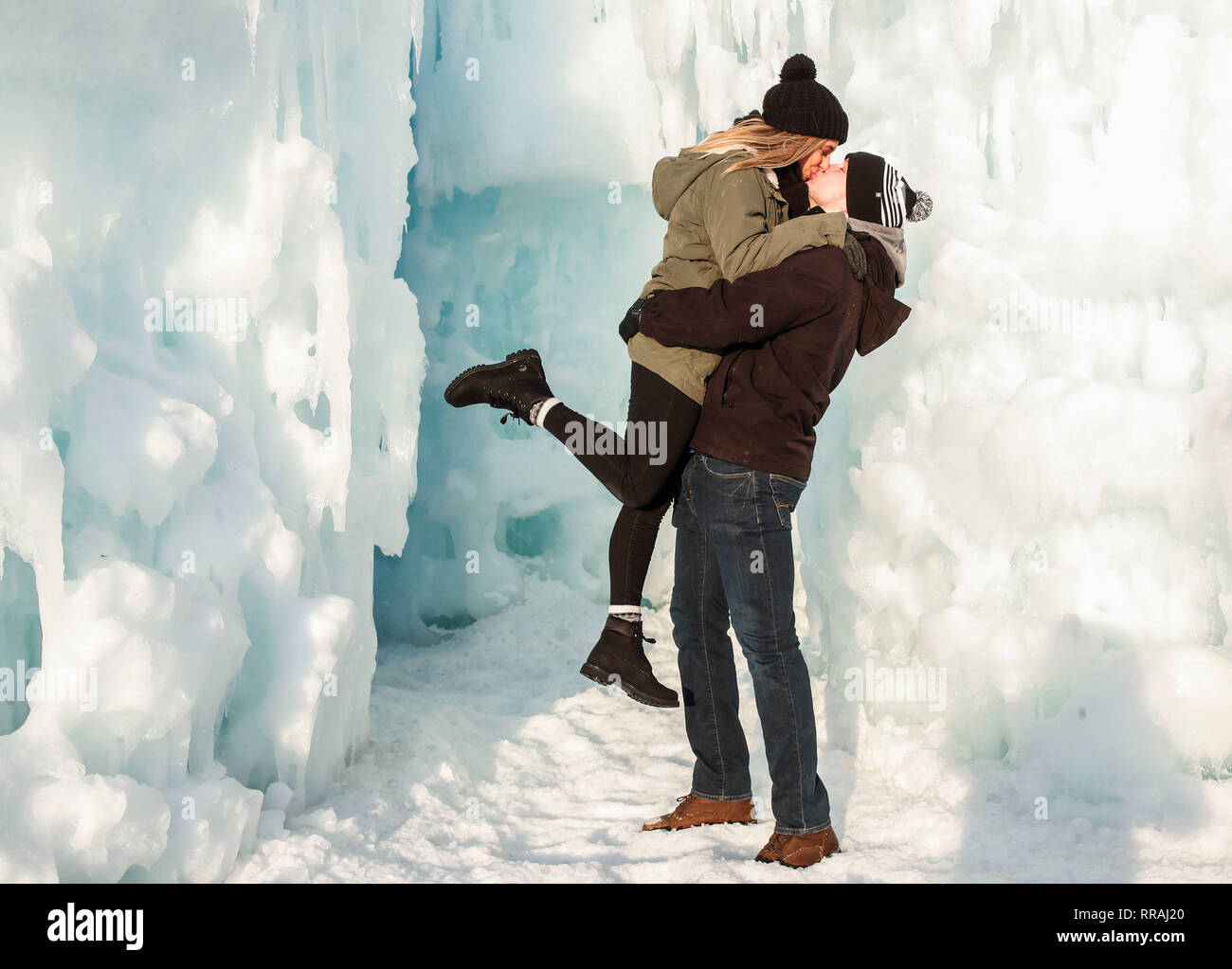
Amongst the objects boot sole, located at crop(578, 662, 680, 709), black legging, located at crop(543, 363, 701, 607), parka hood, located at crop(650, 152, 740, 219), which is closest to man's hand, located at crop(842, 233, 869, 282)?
parka hood, located at crop(650, 152, 740, 219)

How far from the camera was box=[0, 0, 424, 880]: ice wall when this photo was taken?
2725 millimetres

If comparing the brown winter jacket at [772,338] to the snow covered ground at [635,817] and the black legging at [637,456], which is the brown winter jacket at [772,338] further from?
the snow covered ground at [635,817]

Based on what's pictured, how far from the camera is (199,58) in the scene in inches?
136

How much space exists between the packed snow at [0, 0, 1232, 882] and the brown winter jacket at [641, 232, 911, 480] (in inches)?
47.2

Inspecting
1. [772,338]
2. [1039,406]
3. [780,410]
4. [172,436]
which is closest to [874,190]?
[772,338]

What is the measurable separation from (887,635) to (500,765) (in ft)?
5.56

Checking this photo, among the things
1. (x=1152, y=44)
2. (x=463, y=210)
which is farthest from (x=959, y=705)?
(x=463, y=210)

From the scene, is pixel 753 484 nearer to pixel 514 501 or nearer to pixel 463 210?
pixel 514 501

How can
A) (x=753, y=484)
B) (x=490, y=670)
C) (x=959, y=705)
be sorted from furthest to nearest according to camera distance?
(x=490, y=670) < (x=959, y=705) < (x=753, y=484)

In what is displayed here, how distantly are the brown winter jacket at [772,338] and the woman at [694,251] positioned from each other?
0.05 meters

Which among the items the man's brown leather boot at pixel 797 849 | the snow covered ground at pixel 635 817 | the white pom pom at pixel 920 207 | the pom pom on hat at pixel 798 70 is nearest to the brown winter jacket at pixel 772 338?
the white pom pom at pixel 920 207

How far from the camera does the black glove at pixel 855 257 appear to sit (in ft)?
9.17

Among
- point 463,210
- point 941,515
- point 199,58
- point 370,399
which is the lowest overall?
point 941,515
